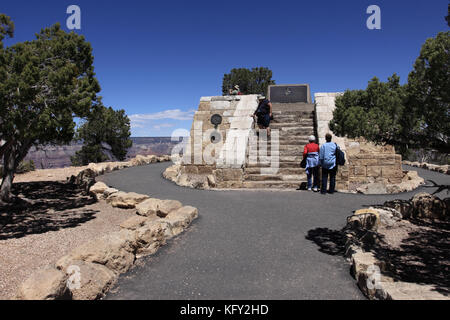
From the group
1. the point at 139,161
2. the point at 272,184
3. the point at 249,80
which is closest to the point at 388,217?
the point at 272,184

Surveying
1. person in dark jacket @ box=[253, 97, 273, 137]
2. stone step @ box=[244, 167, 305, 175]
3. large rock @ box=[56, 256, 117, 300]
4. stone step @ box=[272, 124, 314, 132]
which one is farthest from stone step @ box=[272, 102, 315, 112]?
large rock @ box=[56, 256, 117, 300]

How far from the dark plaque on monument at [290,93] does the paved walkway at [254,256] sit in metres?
12.6

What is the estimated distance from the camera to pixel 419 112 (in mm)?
4094

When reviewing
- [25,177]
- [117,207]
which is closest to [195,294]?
[117,207]

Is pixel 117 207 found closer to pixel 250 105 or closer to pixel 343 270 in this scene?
pixel 343 270

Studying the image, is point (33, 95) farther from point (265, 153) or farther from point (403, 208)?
point (403, 208)

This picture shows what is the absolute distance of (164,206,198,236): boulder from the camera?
18.2 ft

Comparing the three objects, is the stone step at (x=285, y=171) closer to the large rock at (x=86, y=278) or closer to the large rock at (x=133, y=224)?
the large rock at (x=133, y=224)

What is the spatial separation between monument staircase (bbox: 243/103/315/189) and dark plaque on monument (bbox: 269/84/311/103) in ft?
16.1

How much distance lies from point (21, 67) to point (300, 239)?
6155 mm

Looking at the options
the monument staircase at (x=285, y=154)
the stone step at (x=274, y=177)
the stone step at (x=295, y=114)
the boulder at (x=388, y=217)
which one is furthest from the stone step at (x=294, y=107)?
the boulder at (x=388, y=217)

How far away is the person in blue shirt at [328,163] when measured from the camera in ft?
27.1

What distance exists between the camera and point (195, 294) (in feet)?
11.3

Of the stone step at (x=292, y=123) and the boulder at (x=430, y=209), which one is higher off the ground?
the stone step at (x=292, y=123)
